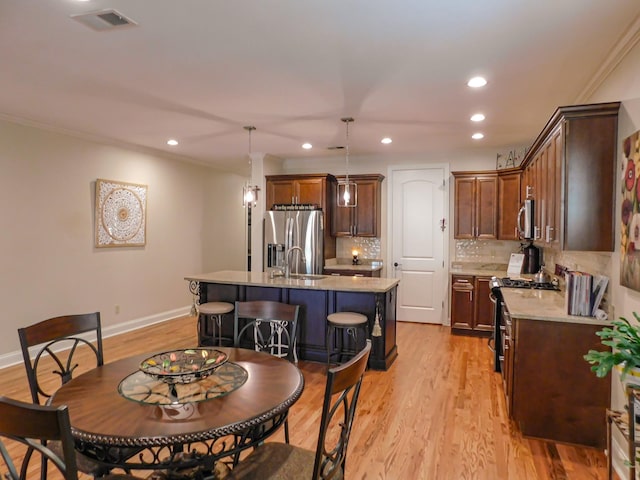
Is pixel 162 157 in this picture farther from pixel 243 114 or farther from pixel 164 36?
pixel 164 36

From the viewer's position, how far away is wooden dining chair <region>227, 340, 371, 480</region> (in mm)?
1415

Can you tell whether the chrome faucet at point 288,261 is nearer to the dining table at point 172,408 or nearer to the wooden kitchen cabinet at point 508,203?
the dining table at point 172,408

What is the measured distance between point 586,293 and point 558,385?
64cm

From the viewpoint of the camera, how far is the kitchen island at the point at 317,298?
4.05 m

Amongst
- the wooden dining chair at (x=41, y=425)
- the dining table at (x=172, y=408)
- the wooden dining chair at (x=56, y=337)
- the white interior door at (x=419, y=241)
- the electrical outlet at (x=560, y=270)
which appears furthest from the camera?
the white interior door at (x=419, y=241)

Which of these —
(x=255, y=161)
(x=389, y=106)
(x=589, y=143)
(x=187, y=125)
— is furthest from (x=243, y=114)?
(x=589, y=143)

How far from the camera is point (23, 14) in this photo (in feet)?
7.20

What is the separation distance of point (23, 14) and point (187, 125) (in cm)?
231

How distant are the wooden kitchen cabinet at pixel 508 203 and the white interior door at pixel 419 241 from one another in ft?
2.72

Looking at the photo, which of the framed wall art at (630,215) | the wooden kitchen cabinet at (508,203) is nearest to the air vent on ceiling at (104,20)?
the framed wall art at (630,215)

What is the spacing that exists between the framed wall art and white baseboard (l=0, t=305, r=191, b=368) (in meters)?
5.48

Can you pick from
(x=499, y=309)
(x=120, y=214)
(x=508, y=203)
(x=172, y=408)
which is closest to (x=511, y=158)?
(x=508, y=203)

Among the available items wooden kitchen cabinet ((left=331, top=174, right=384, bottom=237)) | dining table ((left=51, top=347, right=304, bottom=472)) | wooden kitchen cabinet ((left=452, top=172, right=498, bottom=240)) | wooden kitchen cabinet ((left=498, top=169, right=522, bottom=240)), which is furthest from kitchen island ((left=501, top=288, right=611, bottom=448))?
wooden kitchen cabinet ((left=331, top=174, right=384, bottom=237))

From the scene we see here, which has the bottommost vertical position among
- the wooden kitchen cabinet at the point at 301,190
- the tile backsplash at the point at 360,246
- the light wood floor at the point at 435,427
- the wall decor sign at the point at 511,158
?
the light wood floor at the point at 435,427
